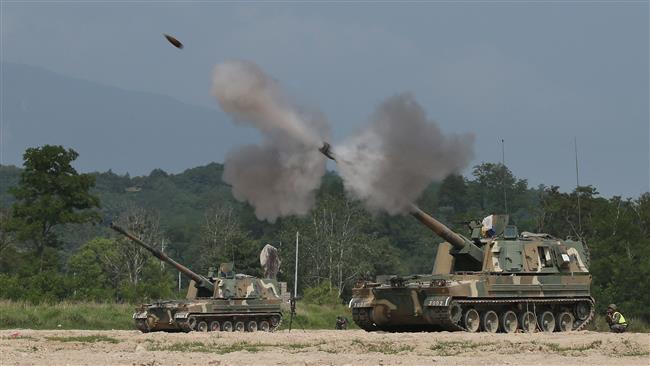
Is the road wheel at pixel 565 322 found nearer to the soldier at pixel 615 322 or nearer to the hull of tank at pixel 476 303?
the hull of tank at pixel 476 303

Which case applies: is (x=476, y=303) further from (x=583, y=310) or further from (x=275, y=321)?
(x=275, y=321)

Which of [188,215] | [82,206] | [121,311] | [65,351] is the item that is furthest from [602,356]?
[188,215]

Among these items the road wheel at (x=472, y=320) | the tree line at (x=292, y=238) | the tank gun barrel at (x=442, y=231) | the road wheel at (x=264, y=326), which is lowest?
the road wheel at (x=472, y=320)

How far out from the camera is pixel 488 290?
31.5m

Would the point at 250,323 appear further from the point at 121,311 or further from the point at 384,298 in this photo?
the point at 384,298

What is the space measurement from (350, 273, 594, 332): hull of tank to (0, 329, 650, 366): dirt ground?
2714mm

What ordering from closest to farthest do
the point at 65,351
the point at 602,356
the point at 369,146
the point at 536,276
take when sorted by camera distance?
the point at 602,356 → the point at 65,351 → the point at 369,146 → the point at 536,276

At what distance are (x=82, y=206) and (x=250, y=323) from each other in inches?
1095

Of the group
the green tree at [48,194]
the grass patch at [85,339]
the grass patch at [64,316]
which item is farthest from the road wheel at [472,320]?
the green tree at [48,194]

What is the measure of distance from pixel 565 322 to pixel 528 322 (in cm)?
191

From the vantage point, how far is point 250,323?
43.3 meters

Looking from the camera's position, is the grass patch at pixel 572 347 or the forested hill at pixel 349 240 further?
the forested hill at pixel 349 240

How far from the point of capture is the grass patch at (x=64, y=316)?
42.1 metres

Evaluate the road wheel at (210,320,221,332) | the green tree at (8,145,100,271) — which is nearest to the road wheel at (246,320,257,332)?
the road wheel at (210,320,221,332)
